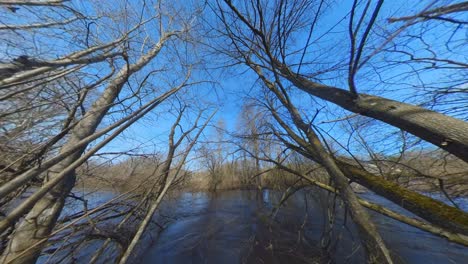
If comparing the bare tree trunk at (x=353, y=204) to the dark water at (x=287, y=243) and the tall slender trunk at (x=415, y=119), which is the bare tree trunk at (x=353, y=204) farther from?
the tall slender trunk at (x=415, y=119)

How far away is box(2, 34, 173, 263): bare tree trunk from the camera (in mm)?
1990

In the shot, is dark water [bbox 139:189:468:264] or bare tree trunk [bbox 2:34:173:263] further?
dark water [bbox 139:189:468:264]

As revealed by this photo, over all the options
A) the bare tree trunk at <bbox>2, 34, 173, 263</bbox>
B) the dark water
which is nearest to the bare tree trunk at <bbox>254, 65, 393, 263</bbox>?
the dark water

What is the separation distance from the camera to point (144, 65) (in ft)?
16.4

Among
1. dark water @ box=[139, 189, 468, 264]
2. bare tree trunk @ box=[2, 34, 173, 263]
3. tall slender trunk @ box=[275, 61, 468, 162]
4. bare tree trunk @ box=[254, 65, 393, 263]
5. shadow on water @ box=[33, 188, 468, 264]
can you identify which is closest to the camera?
tall slender trunk @ box=[275, 61, 468, 162]

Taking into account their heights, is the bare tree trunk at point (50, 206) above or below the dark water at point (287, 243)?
above

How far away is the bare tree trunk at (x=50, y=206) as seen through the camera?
199 centimetres

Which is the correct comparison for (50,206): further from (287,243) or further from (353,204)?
(287,243)

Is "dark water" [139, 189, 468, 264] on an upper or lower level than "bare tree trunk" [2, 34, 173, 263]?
lower

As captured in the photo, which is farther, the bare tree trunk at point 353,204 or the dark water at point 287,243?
the dark water at point 287,243

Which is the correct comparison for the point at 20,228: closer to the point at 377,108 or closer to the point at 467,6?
the point at 377,108

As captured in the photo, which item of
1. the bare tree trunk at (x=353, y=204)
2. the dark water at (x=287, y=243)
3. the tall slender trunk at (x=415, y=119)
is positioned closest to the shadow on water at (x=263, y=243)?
the dark water at (x=287, y=243)

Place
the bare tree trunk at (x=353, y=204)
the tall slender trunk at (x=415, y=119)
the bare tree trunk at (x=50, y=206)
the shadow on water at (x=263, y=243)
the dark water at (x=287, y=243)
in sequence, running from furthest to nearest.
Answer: the dark water at (x=287, y=243) → the shadow on water at (x=263, y=243) → the bare tree trunk at (x=353, y=204) → the bare tree trunk at (x=50, y=206) → the tall slender trunk at (x=415, y=119)

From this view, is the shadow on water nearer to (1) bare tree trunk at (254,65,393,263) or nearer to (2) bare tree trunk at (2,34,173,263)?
(1) bare tree trunk at (254,65,393,263)
